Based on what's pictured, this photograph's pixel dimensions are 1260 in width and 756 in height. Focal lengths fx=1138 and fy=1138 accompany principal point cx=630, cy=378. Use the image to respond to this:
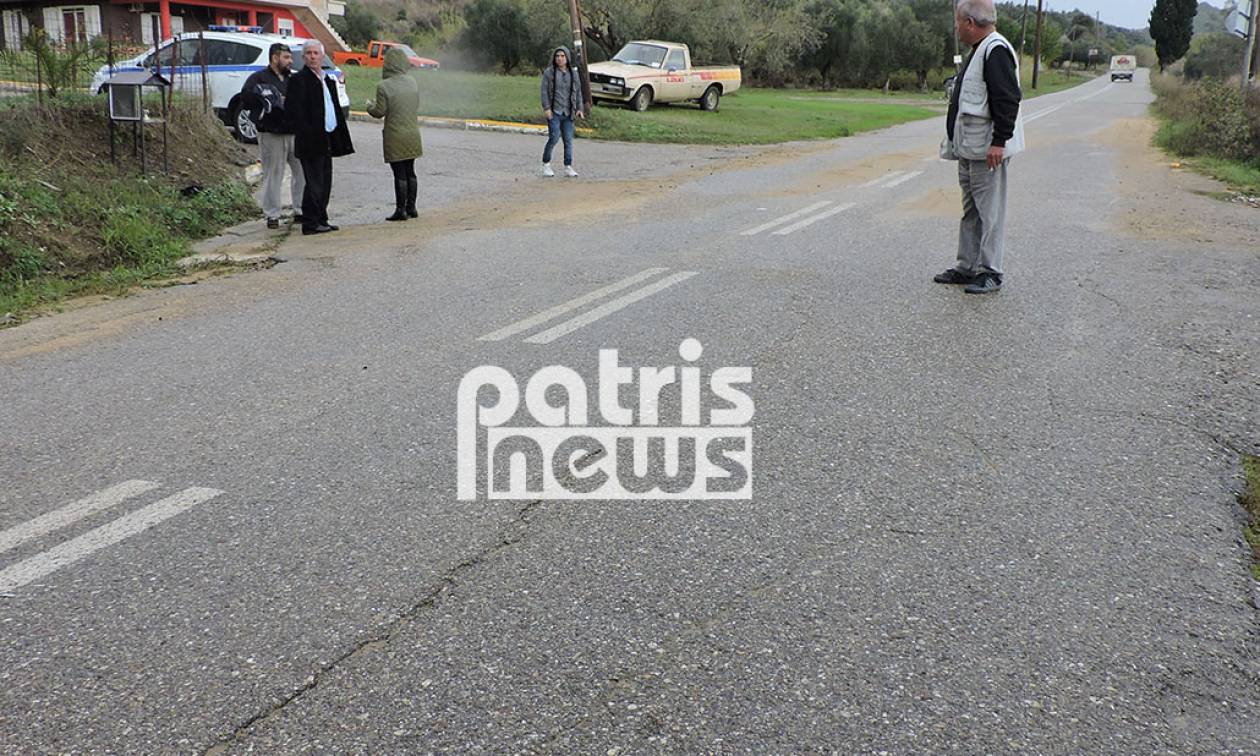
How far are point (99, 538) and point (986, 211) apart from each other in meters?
6.17

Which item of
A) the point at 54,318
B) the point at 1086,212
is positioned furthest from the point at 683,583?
the point at 1086,212

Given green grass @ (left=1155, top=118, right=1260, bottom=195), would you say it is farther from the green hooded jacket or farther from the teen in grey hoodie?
the green hooded jacket

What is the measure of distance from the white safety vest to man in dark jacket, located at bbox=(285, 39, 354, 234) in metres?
6.34

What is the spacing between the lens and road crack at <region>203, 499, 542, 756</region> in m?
2.86

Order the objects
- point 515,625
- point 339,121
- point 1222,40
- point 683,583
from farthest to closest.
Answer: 1. point 1222,40
2. point 339,121
3. point 683,583
4. point 515,625

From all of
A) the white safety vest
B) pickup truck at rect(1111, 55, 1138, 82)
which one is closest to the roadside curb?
the white safety vest

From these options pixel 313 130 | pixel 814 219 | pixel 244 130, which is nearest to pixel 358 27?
pixel 244 130

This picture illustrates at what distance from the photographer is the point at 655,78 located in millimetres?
29516

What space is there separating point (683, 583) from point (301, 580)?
122 cm

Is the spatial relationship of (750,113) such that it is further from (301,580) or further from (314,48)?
(301,580)

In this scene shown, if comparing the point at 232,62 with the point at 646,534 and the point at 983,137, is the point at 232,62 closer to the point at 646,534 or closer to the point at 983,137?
the point at 983,137

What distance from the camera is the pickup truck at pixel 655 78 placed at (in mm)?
28875

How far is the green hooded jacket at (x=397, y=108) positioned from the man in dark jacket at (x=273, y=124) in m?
0.93

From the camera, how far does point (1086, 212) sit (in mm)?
12188
